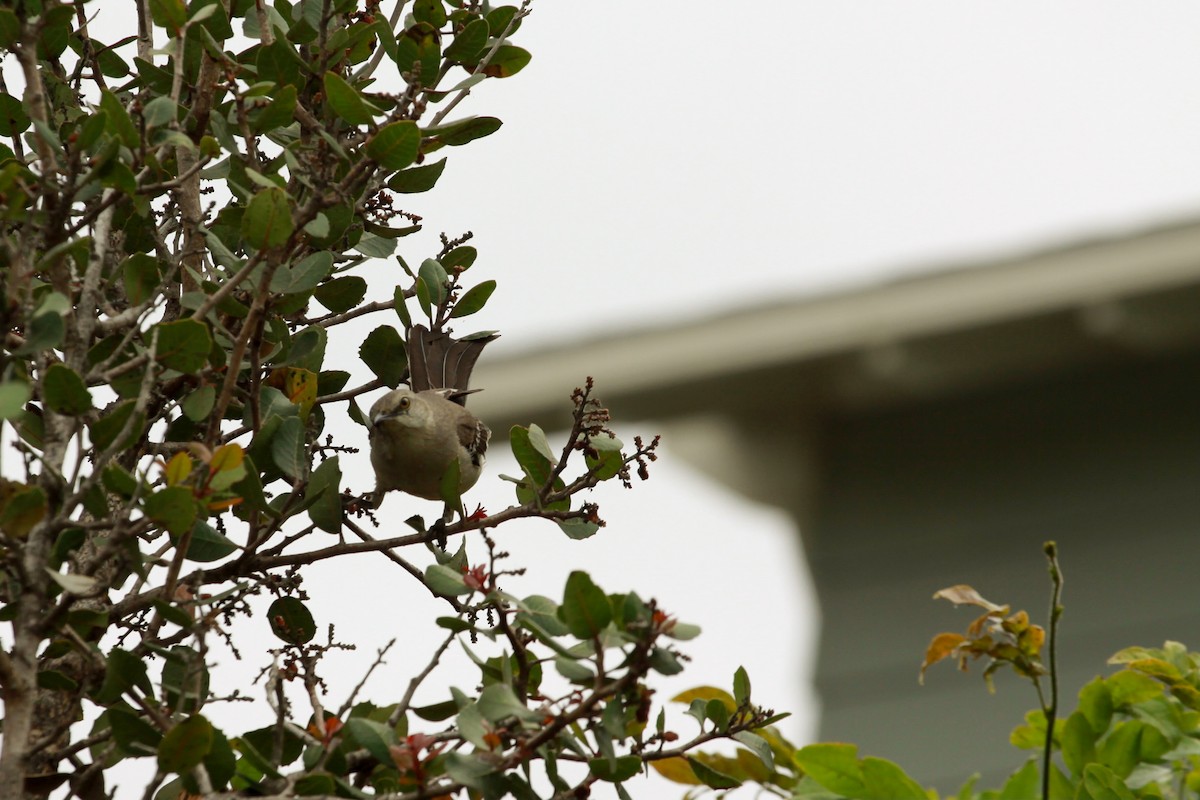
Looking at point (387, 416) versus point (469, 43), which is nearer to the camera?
point (469, 43)

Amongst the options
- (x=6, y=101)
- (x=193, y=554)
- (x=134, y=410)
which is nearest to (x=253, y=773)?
(x=193, y=554)

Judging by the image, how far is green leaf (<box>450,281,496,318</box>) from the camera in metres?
2.46

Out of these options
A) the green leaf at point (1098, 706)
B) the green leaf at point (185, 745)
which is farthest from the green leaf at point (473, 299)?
the green leaf at point (1098, 706)

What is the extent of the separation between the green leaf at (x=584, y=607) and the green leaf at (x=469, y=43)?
108cm

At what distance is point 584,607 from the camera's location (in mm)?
1643

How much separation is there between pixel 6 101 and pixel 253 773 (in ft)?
3.71

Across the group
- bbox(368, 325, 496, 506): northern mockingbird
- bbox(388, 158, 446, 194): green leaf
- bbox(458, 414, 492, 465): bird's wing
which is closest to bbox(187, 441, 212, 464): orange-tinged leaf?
bbox(388, 158, 446, 194): green leaf

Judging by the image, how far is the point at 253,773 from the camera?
2.10 meters

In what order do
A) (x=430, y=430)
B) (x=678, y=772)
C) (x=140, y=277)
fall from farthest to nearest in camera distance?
(x=430, y=430) → (x=678, y=772) → (x=140, y=277)

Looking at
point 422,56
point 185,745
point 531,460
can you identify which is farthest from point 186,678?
point 422,56

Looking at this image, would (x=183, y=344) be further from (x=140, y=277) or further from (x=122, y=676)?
(x=122, y=676)

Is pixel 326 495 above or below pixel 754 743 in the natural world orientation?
above

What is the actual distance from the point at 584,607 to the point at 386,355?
3.01 feet

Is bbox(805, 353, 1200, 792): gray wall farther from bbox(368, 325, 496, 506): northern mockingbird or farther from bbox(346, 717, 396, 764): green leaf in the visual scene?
bbox(346, 717, 396, 764): green leaf
